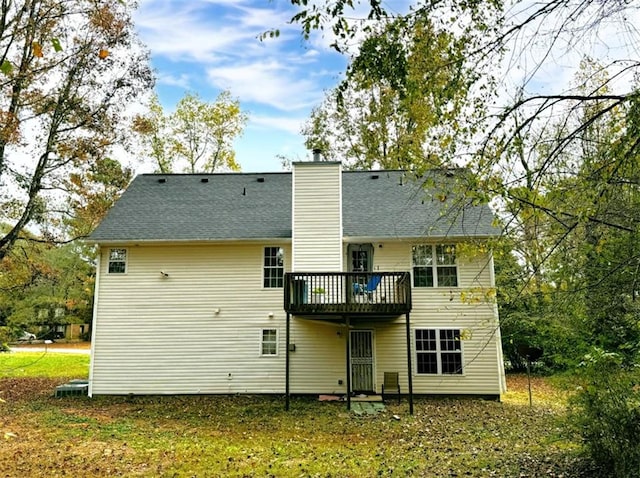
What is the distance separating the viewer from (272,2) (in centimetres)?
345

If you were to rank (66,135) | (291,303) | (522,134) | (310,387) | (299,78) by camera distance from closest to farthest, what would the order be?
(522,134), (299,78), (291,303), (310,387), (66,135)

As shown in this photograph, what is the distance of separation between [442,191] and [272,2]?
8.16 feet

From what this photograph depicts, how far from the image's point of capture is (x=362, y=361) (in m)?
14.0

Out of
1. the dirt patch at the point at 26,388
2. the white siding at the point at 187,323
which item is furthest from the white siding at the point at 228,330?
the dirt patch at the point at 26,388

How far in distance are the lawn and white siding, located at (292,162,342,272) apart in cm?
403

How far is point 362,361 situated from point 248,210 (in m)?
6.18

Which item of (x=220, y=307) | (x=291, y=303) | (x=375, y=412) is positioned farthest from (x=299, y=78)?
(x=220, y=307)

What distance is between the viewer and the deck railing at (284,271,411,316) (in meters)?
12.1

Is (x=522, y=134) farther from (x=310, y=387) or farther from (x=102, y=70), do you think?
(x=102, y=70)

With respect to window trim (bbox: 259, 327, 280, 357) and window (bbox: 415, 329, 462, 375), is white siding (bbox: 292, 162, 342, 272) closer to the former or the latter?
window trim (bbox: 259, 327, 280, 357)

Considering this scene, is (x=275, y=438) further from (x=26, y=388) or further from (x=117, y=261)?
(x=26, y=388)

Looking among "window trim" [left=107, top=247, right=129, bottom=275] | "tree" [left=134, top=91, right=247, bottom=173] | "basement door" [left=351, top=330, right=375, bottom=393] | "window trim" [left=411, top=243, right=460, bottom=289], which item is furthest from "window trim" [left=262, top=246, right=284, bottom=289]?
"tree" [left=134, top=91, right=247, bottom=173]

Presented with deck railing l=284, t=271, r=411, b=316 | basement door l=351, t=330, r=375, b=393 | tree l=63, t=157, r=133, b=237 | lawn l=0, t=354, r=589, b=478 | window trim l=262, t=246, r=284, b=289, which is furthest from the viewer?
tree l=63, t=157, r=133, b=237

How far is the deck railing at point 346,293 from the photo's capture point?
1215 centimetres
